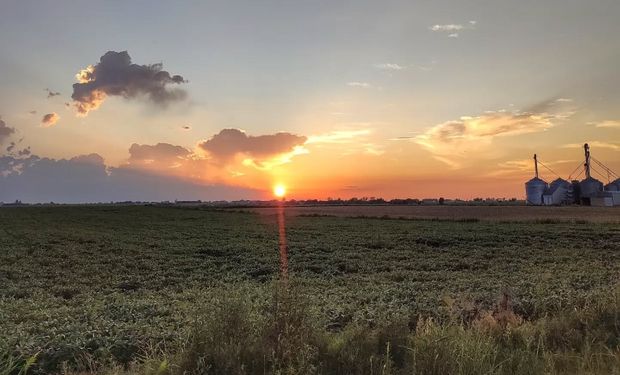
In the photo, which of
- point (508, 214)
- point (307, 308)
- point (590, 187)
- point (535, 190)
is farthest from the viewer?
point (535, 190)

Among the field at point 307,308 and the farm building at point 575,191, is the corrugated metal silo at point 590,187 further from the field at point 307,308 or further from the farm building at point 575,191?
the field at point 307,308

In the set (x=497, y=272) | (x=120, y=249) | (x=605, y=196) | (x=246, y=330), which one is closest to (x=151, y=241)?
(x=120, y=249)

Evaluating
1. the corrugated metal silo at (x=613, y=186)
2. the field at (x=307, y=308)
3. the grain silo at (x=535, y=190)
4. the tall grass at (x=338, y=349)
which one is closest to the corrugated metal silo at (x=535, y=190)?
the grain silo at (x=535, y=190)

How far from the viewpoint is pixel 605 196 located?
12156 centimetres

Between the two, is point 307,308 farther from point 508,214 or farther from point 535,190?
point 535,190

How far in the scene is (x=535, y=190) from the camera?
138 meters

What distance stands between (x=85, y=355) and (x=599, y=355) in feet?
25.5

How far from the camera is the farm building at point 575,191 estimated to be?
403 feet

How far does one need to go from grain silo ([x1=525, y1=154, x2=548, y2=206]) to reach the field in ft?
372

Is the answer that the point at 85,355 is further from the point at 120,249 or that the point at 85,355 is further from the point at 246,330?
the point at 120,249

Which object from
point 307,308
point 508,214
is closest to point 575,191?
point 508,214

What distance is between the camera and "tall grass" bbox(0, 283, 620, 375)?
5934 mm

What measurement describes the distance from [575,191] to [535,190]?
33.9 feet

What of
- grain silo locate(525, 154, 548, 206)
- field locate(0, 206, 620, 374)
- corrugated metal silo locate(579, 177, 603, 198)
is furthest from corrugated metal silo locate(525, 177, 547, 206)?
field locate(0, 206, 620, 374)
